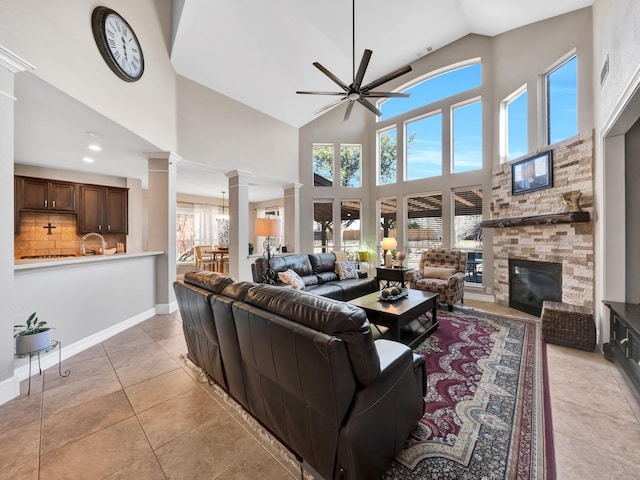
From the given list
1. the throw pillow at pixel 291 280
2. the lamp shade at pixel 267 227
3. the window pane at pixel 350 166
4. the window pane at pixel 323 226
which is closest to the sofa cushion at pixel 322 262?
the throw pillow at pixel 291 280

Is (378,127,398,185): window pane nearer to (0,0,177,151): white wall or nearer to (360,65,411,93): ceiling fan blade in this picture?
(360,65,411,93): ceiling fan blade

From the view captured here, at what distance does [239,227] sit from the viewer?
521 cm

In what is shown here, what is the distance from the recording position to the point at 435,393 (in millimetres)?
2055

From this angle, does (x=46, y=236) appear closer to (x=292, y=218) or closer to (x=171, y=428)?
(x=292, y=218)

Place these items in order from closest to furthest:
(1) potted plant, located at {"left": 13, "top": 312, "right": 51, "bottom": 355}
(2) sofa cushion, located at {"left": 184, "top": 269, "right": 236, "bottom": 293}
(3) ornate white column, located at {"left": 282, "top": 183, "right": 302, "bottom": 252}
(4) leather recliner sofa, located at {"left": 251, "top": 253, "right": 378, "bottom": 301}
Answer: (2) sofa cushion, located at {"left": 184, "top": 269, "right": 236, "bottom": 293}
(1) potted plant, located at {"left": 13, "top": 312, "right": 51, "bottom": 355}
(4) leather recliner sofa, located at {"left": 251, "top": 253, "right": 378, "bottom": 301}
(3) ornate white column, located at {"left": 282, "top": 183, "right": 302, "bottom": 252}

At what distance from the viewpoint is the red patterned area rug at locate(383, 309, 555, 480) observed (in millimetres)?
1395

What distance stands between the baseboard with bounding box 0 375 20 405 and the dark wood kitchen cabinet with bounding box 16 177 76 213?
4097 millimetres

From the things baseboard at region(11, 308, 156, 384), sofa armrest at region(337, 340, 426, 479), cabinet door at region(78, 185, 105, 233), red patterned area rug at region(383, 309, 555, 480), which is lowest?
red patterned area rug at region(383, 309, 555, 480)

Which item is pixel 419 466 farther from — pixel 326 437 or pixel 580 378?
pixel 580 378

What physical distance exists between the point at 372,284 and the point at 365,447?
3903 millimetres

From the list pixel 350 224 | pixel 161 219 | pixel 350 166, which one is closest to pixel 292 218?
pixel 350 224

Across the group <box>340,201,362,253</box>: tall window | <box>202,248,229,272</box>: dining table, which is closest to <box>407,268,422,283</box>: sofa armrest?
<box>340,201,362,253</box>: tall window

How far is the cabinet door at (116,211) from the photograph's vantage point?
218 inches

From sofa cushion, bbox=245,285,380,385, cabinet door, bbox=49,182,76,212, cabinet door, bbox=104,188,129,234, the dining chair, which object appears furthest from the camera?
the dining chair
